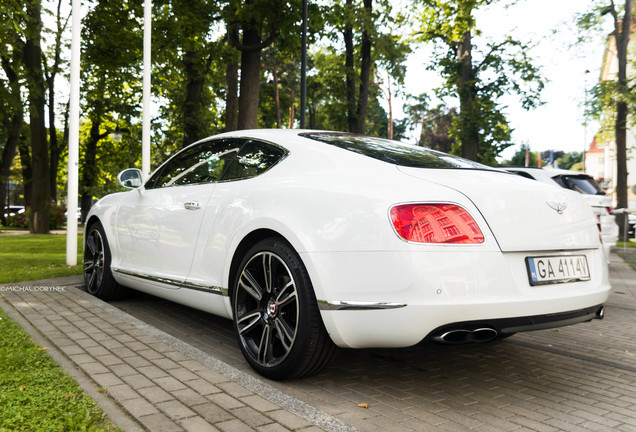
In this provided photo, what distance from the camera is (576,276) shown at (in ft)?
11.0

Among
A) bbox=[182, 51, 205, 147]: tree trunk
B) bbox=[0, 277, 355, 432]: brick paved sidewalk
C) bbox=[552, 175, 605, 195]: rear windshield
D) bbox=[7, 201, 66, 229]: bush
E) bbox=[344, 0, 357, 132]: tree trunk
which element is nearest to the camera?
bbox=[0, 277, 355, 432]: brick paved sidewalk

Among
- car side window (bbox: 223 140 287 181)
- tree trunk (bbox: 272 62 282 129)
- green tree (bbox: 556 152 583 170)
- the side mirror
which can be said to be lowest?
the side mirror

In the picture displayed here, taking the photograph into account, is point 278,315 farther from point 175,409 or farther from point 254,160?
point 254,160

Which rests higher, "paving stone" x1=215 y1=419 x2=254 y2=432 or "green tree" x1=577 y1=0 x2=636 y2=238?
"green tree" x1=577 y1=0 x2=636 y2=238

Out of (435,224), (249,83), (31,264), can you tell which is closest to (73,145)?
(31,264)

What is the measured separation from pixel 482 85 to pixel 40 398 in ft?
63.3

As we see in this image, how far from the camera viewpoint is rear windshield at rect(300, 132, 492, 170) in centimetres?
361

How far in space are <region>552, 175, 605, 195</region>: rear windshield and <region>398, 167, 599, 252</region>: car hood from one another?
594cm

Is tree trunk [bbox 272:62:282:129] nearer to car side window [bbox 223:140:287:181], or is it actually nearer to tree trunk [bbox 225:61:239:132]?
tree trunk [bbox 225:61:239:132]

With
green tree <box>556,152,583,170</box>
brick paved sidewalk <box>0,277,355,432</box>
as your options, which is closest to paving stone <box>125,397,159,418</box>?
brick paved sidewalk <box>0,277,355,432</box>

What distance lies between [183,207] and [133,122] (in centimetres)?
2302

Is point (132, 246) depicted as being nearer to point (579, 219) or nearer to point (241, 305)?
point (241, 305)

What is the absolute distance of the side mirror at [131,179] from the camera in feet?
17.6

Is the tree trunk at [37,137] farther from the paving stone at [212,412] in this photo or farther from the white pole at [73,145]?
the paving stone at [212,412]
